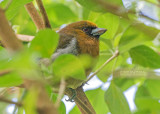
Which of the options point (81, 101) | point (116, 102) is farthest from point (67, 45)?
point (116, 102)

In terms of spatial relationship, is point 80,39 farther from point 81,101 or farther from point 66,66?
point 66,66

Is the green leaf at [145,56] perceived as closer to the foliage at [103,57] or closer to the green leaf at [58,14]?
the foliage at [103,57]

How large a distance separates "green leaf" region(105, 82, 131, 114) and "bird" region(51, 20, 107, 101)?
465 mm

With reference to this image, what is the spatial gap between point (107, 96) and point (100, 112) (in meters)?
0.58

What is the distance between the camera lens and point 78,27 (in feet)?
10.5

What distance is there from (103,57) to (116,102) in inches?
24.3

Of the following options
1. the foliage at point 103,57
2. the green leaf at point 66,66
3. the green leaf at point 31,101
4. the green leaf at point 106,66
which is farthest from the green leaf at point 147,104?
the green leaf at point 106,66

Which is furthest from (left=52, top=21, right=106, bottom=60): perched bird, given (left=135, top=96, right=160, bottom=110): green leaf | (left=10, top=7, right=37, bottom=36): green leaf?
(left=135, top=96, right=160, bottom=110): green leaf

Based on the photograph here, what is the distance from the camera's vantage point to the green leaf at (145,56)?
2086 mm

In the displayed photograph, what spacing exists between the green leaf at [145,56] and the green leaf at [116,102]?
11.4 inches

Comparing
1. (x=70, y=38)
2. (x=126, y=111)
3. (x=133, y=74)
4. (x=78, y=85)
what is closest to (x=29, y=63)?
(x=126, y=111)

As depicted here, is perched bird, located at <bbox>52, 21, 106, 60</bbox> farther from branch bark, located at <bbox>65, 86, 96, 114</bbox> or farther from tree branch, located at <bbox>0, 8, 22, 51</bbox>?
tree branch, located at <bbox>0, 8, 22, 51</bbox>

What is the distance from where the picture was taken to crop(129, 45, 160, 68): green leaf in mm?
2086

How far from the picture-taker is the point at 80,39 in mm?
2990
